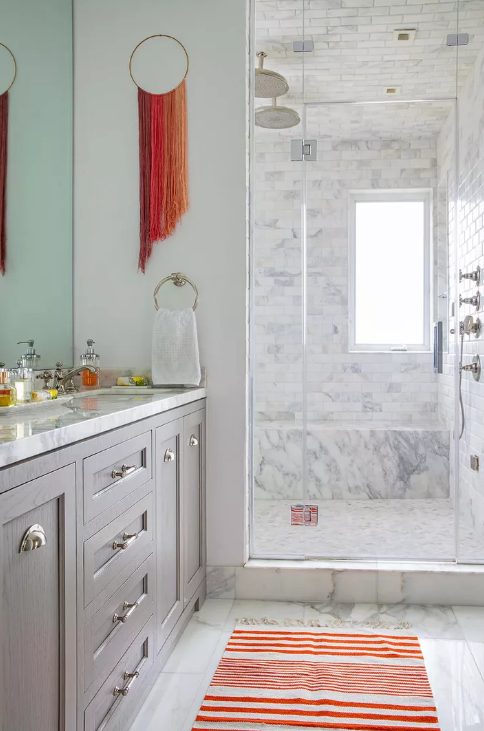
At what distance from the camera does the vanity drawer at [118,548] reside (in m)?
1.53

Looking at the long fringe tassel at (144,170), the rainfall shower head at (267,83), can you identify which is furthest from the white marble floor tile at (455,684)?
the rainfall shower head at (267,83)

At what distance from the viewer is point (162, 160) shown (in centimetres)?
289

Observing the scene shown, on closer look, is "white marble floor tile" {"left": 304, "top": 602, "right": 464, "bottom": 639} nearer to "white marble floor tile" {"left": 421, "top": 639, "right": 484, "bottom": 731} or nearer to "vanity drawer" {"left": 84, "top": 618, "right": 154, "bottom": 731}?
"white marble floor tile" {"left": 421, "top": 639, "right": 484, "bottom": 731}

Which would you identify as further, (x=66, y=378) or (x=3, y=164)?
(x=66, y=378)

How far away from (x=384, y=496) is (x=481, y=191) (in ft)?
6.28

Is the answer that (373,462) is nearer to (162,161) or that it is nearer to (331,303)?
(331,303)

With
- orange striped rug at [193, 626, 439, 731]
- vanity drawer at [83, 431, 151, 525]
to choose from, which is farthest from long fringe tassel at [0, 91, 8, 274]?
orange striped rug at [193, 626, 439, 731]

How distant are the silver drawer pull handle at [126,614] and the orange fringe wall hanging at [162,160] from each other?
155cm

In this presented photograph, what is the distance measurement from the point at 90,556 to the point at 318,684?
992mm

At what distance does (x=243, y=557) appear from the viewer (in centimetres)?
288

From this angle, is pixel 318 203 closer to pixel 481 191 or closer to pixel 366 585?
pixel 481 191

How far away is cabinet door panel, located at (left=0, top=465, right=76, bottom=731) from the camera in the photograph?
111 centimetres

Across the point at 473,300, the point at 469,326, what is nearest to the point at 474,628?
the point at 469,326

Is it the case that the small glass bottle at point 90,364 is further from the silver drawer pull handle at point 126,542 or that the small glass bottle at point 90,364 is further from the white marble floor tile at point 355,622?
the silver drawer pull handle at point 126,542
